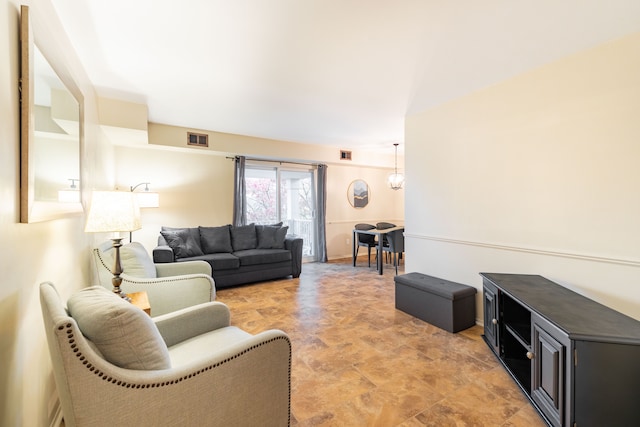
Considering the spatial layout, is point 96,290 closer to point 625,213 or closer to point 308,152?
point 625,213

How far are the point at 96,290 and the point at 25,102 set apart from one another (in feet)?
2.81

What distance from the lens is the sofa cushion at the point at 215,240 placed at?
454 cm

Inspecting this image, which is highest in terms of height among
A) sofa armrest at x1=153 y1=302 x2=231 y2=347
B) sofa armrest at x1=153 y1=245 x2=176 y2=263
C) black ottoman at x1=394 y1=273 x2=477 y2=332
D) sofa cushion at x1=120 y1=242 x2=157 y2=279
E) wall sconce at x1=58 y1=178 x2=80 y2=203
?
wall sconce at x1=58 y1=178 x2=80 y2=203

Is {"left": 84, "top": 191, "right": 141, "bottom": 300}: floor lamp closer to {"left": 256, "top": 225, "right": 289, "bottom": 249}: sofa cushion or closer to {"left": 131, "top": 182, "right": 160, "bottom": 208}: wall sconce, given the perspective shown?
{"left": 131, "top": 182, "right": 160, "bottom": 208}: wall sconce

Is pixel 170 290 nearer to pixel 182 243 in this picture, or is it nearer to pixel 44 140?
pixel 44 140

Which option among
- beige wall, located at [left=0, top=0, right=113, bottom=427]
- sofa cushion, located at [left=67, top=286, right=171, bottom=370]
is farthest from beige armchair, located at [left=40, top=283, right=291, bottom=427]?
beige wall, located at [left=0, top=0, right=113, bottom=427]

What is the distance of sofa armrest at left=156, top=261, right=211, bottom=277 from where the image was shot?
3.09 meters

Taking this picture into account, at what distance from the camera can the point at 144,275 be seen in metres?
2.50

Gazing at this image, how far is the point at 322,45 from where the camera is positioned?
7.23 feet

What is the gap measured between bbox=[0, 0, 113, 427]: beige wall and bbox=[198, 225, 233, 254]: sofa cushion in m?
2.73

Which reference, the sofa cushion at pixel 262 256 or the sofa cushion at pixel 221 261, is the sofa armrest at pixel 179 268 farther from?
the sofa cushion at pixel 262 256

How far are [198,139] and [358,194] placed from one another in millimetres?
3779

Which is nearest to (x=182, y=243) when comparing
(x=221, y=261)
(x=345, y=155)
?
(x=221, y=261)

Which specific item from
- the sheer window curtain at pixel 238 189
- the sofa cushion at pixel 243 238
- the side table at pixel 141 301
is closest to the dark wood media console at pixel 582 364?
the side table at pixel 141 301
